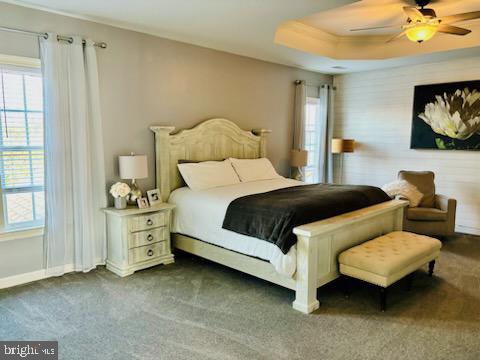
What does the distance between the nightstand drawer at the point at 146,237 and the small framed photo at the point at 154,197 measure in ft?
1.02

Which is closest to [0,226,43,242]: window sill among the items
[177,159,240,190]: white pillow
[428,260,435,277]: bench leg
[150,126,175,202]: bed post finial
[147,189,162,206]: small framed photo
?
[147,189,162,206]: small framed photo

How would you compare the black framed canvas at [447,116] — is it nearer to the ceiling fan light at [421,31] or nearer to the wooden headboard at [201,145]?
A: the ceiling fan light at [421,31]

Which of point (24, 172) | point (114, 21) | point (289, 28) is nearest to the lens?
point (24, 172)

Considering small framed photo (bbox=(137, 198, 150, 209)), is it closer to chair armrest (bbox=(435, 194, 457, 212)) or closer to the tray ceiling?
the tray ceiling

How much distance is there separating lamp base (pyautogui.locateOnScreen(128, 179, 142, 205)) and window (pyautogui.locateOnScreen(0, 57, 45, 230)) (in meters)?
0.83

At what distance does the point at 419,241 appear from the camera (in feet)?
11.2

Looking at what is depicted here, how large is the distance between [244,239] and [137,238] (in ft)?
3.83

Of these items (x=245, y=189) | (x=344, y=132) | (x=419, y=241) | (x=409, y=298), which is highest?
(x=344, y=132)

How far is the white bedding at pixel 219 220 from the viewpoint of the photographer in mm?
2980

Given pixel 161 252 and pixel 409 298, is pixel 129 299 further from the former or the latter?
pixel 409 298

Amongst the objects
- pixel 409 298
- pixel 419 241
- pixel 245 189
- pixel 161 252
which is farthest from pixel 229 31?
pixel 409 298

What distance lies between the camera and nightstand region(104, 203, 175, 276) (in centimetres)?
358

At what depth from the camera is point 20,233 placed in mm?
3332

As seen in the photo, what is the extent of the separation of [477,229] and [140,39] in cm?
524
